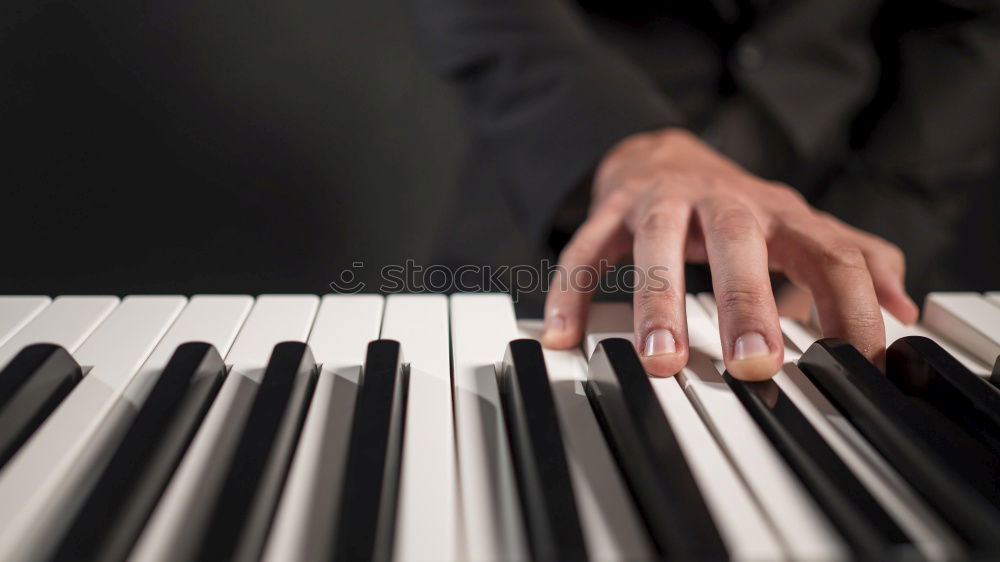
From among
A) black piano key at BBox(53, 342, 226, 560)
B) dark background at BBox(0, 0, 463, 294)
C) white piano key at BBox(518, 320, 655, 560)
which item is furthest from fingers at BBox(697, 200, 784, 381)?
dark background at BBox(0, 0, 463, 294)

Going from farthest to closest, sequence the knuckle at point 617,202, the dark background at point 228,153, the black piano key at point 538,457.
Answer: the dark background at point 228,153 < the knuckle at point 617,202 < the black piano key at point 538,457

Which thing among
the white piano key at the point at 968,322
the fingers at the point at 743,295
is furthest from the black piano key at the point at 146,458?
the white piano key at the point at 968,322

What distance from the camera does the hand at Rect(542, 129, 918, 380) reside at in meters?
0.52

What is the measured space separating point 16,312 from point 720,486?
1.79 ft

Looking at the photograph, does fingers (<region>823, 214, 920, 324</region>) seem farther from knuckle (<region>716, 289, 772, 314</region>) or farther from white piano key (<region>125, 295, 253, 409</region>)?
white piano key (<region>125, 295, 253, 409</region>)

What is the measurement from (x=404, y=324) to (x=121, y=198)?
1.47 m

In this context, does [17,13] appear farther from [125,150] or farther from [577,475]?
[577,475]

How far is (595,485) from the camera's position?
396mm

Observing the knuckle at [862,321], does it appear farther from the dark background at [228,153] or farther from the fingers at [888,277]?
the dark background at [228,153]

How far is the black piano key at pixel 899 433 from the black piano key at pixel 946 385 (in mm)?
26

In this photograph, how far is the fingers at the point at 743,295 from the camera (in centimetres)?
50

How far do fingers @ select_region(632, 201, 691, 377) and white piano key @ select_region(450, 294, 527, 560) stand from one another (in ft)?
0.34

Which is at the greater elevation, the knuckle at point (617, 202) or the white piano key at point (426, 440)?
the knuckle at point (617, 202)

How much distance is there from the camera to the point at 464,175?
4.72 ft
